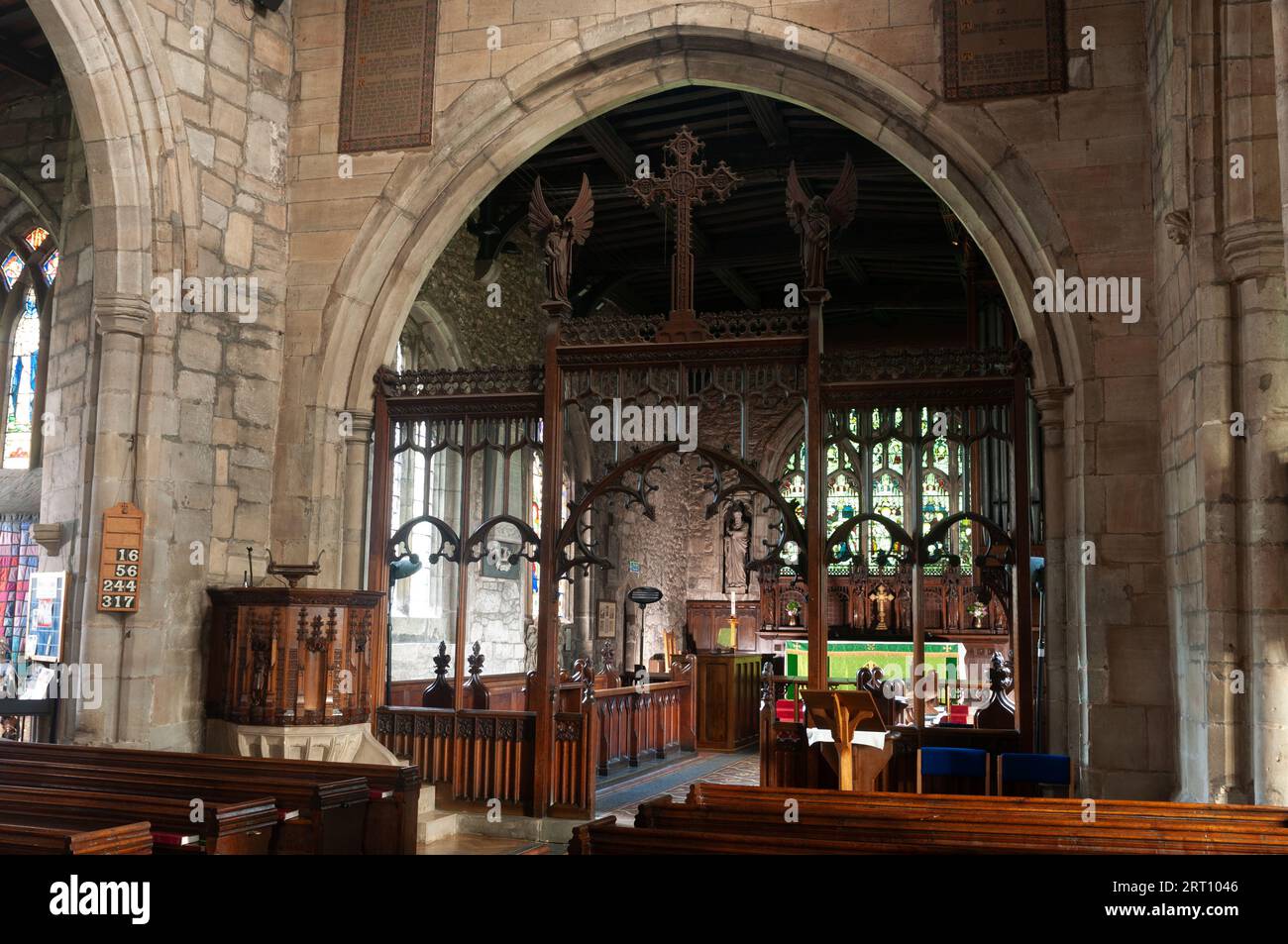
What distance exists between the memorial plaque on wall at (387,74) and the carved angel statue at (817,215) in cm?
225

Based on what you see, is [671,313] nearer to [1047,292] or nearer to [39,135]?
[1047,292]

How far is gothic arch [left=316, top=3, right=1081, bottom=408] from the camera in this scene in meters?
6.04

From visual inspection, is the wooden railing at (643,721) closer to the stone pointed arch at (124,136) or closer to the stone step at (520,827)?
the stone step at (520,827)

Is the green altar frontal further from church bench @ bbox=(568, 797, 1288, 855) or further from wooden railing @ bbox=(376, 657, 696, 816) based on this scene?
church bench @ bbox=(568, 797, 1288, 855)

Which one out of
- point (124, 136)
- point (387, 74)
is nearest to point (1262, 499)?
point (387, 74)

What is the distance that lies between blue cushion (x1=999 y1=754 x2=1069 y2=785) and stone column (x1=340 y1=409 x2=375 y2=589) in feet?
12.2

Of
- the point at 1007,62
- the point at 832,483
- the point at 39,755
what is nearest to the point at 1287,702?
the point at 1007,62

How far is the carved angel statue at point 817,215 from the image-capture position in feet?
20.5

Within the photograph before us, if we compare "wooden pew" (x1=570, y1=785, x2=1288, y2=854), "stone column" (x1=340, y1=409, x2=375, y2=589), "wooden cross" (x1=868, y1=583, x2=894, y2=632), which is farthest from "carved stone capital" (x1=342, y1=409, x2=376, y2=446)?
"wooden cross" (x1=868, y1=583, x2=894, y2=632)

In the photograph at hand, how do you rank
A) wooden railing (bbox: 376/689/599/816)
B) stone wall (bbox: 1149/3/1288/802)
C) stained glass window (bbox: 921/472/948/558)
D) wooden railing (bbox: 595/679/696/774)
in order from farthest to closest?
stained glass window (bbox: 921/472/948/558), wooden railing (bbox: 595/679/696/774), wooden railing (bbox: 376/689/599/816), stone wall (bbox: 1149/3/1288/802)

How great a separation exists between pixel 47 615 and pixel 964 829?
17.7 ft

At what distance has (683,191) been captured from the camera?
6547 mm

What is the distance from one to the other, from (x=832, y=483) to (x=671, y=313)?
366 inches
